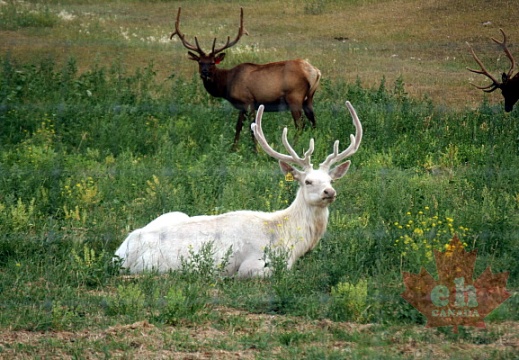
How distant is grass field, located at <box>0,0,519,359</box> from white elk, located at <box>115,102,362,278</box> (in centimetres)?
25

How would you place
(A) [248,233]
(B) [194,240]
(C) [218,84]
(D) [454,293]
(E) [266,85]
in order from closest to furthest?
(D) [454,293] < (B) [194,240] < (A) [248,233] < (E) [266,85] < (C) [218,84]

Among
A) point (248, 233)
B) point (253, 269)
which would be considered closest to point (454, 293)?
point (253, 269)

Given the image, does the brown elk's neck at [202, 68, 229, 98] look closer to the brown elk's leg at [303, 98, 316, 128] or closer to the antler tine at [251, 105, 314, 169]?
the brown elk's leg at [303, 98, 316, 128]

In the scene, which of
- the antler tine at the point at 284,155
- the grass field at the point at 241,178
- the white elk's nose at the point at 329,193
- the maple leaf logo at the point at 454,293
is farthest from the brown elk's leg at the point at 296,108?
the maple leaf logo at the point at 454,293

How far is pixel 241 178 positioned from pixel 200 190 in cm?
49

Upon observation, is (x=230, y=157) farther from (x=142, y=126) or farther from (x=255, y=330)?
(x=255, y=330)

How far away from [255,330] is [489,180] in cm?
436

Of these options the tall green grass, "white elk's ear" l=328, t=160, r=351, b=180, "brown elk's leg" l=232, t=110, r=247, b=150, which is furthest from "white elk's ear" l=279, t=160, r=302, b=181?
"brown elk's leg" l=232, t=110, r=247, b=150

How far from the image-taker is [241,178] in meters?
10.2

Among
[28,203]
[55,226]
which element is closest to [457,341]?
[55,226]

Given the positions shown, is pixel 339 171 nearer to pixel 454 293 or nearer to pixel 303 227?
pixel 303 227

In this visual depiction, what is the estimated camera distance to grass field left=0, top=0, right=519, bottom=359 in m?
6.49

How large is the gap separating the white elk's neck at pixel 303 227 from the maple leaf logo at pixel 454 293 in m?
1.51

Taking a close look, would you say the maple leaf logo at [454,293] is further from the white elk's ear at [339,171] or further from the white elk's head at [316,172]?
the white elk's ear at [339,171]
